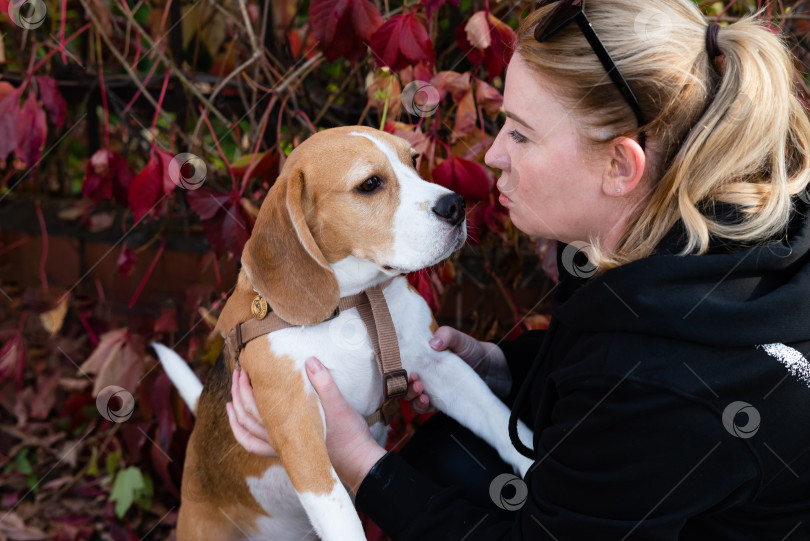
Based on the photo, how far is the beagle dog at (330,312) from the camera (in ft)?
5.44

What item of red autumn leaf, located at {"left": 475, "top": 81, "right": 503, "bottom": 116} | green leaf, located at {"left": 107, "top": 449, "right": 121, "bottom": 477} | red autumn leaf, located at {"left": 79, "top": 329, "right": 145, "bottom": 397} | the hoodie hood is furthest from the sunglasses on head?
green leaf, located at {"left": 107, "top": 449, "right": 121, "bottom": 477}

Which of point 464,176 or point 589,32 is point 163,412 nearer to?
point 464,176

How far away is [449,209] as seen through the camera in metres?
1.71

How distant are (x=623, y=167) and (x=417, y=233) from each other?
50 cm

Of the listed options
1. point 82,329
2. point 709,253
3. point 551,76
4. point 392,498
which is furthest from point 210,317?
point 709,253

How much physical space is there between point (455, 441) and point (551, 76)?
972 mm

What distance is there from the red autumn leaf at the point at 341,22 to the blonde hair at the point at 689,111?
67 cm

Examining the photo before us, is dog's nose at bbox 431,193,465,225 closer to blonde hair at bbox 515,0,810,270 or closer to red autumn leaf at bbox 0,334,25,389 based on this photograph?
blonde hair at bbox 515,0,810,270

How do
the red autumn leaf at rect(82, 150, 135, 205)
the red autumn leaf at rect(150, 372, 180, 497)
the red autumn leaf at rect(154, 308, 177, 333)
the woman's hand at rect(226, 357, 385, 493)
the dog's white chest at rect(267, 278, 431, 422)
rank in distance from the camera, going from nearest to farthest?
1. the woman's hand at rect(226, 357, 385, 493)
2. the dog's white chest at rect(267, 278, 431, 422)
3. the red autumn leaf at rect(82, 150, 135, 205)
4. the red autumn leaf at rect(150, 372, 180, 497)
5. the red autumn leaf at rect(154, 308, 177, 333)

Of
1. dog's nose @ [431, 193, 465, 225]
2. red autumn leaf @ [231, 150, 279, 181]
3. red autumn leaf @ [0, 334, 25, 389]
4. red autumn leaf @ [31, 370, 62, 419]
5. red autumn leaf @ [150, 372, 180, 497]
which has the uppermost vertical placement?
dog's nose @ [431, 193, 465, 225]

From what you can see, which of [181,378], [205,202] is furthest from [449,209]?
[181,378]

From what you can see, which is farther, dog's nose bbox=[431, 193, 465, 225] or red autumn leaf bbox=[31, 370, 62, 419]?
red autumn leaf bbox=[31, 370, 62, 419]

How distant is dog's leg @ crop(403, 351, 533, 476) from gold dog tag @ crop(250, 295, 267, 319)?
40 centimetres

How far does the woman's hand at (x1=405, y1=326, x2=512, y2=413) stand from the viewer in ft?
6.24
